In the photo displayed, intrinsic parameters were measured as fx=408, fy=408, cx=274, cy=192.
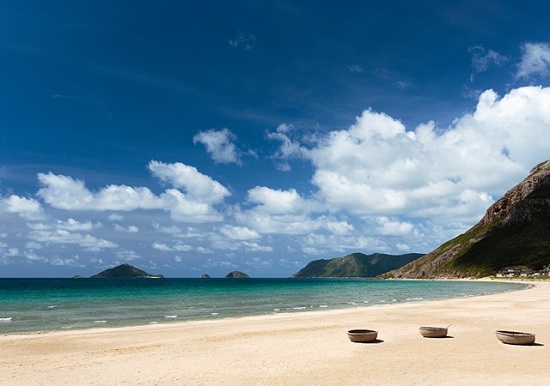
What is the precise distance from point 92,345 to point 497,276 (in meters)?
190

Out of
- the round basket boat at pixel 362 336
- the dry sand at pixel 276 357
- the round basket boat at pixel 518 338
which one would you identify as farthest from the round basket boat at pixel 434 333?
the round basket boat at pixel 518 338

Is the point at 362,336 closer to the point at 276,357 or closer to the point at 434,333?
the point at 434,333

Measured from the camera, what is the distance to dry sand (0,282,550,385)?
647 inches

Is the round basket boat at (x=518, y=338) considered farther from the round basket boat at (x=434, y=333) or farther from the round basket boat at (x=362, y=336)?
the round basket boat at (x=362, y=336)

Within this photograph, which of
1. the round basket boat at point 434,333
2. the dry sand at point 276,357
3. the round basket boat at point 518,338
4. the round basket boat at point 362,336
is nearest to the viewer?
the dry sand at point 276,357

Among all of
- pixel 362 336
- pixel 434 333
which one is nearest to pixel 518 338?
pixel 434 333

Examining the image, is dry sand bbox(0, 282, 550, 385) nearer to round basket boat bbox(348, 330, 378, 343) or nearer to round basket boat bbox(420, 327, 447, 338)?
round basket boat bbox(420, 327, 447, 338)

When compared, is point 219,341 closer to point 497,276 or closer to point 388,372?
point 388,372

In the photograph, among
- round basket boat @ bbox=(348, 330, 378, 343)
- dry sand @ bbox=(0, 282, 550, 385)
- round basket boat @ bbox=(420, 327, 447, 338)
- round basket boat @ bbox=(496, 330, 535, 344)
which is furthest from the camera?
round basket boat @ bbox=(420, 327, 447, 338)

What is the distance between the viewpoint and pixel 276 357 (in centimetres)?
2077

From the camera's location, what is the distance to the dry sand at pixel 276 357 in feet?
53.9

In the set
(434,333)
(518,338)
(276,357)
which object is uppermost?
(518,338)

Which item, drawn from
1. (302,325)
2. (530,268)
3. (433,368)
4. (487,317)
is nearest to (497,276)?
(530,268)

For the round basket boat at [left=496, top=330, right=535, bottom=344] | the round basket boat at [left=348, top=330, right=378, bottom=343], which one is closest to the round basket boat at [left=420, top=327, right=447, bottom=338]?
the round basket boat at [left=348, top=330, right=378, bottom=343]
